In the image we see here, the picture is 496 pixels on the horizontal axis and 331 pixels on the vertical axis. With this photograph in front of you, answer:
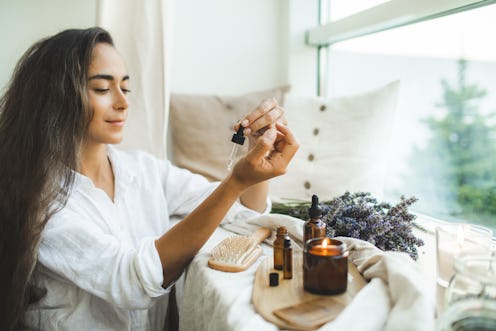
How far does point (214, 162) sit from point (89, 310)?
87cm

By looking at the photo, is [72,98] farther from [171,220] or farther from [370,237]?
[370,237]

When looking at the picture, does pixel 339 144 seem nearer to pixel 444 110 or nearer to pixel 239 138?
pixel 444 110

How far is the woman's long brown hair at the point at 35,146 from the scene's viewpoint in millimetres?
964

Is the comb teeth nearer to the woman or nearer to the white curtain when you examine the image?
the woman

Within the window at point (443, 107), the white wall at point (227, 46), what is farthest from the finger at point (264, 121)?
the white wall at point (227, 46)

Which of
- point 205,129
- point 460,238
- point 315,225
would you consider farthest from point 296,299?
point 205,129

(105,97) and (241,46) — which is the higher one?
(241,46)

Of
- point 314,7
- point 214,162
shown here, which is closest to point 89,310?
point 214,162

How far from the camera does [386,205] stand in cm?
105

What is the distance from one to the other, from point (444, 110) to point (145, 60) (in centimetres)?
109

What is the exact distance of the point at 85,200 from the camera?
106 cm

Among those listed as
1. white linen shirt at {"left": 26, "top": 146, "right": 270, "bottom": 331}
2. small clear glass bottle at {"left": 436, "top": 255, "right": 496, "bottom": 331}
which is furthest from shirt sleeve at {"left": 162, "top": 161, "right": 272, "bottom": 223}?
small clear glass bottle at {"left": 436, "top": 255, "right": 496, "bottom": 331}

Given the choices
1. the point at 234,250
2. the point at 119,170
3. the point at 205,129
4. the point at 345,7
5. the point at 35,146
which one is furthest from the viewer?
the point at 345,7

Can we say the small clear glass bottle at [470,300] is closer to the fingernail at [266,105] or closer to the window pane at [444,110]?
the fingernail at [266,105]
